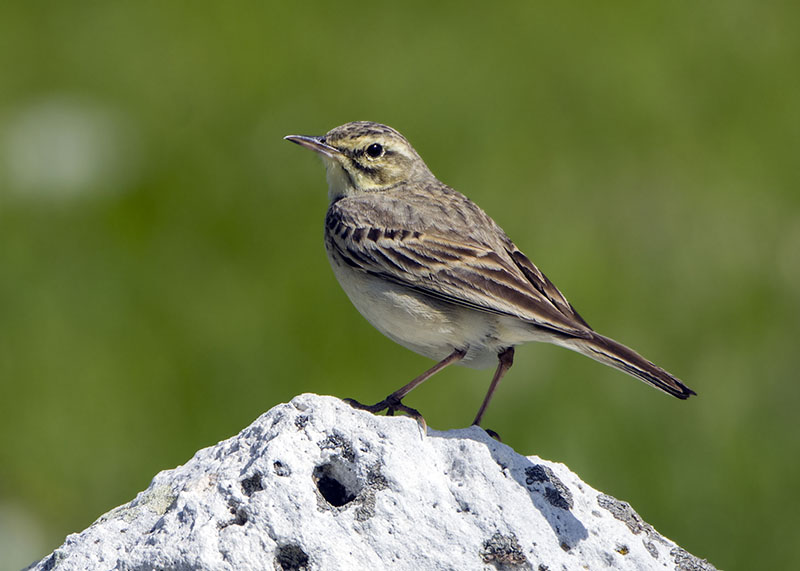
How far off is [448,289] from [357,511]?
6.50 feet

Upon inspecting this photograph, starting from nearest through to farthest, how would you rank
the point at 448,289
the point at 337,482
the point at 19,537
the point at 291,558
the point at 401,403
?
the point at 291,558
the point at 337,482
the point at 401,403
the point at 448,289
the point at 19,537

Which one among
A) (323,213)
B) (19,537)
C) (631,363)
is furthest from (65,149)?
(631,363)

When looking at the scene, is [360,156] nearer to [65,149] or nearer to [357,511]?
[357,511]

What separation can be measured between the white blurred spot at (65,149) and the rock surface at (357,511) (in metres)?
8.14

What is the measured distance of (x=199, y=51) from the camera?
15445 millimetres

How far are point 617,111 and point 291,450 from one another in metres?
10.2

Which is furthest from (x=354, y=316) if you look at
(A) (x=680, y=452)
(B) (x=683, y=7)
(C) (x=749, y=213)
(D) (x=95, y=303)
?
(B) (x=683, y=7)

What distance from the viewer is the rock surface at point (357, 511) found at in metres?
4.92

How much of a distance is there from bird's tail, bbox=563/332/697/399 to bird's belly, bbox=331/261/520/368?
593 mm

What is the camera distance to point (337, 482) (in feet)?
17.2

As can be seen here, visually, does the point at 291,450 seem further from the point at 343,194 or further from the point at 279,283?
the point at 279,283

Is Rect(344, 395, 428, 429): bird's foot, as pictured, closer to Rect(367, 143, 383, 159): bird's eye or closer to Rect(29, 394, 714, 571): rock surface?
Rect(29, 394, 714, 571): rock surface

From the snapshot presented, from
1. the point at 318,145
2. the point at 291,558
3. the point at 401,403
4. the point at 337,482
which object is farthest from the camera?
the point at 318,145

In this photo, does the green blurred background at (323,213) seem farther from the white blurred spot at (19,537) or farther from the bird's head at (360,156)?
the bird's head at (360,156)
